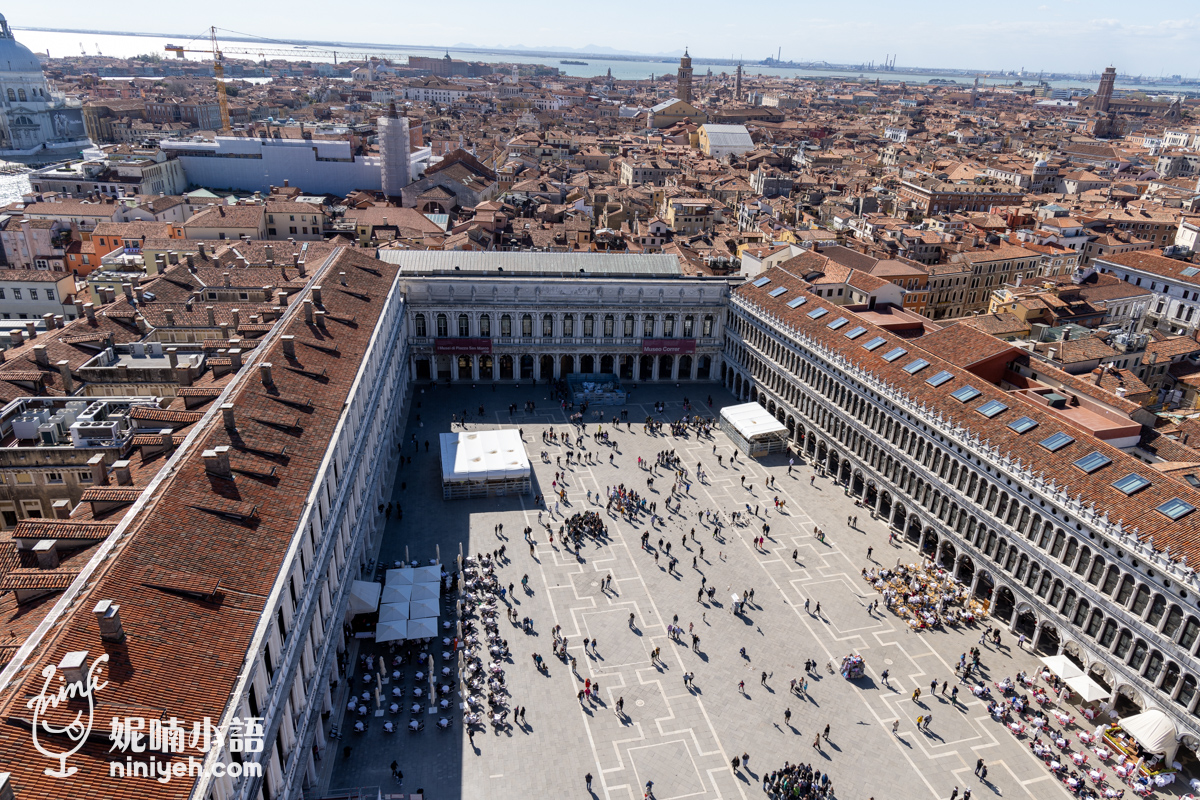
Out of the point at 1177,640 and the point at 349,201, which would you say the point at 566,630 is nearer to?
the point at 1177,640

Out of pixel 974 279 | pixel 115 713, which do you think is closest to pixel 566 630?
pixel 115 713

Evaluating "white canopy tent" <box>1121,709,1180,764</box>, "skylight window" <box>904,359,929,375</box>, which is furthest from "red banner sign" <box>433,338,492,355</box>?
"white canopy tent" <box>1121,709,1180,764</box>

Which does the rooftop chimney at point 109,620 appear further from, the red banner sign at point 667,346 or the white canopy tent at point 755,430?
the red banner sign at point 667,346

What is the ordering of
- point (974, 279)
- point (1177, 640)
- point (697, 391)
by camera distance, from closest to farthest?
1. point (1177, 640)
2. point (697, 391)
3. point (974, 279)

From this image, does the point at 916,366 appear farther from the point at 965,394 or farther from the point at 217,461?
the point at 217,461

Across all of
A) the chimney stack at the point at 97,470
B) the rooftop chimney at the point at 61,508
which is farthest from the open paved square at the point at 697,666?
the rooftop chimney at the point at 61,508
